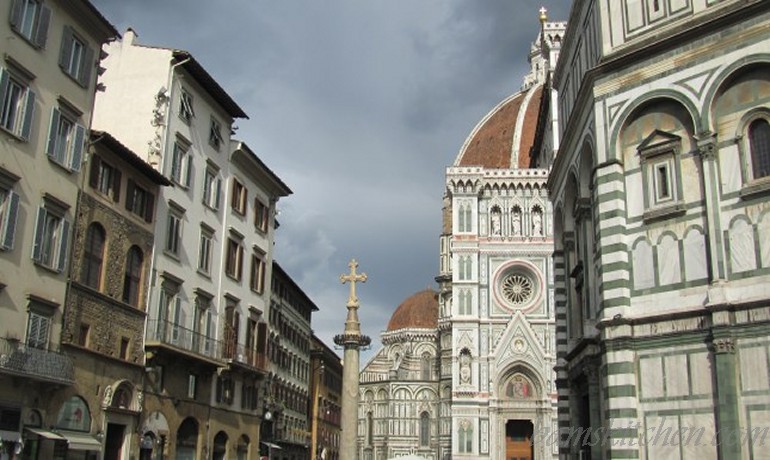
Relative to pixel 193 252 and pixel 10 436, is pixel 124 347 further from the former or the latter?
pixel 10 436

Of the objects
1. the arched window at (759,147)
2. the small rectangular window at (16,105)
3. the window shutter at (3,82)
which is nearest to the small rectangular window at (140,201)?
the small rectangular window at (16,105)

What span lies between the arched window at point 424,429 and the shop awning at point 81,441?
268 feet

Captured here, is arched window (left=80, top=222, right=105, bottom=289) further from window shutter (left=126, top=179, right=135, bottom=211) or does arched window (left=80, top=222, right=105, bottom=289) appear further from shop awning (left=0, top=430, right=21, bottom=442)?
shop awning (left=0, top=430, right=21, bottom=442)

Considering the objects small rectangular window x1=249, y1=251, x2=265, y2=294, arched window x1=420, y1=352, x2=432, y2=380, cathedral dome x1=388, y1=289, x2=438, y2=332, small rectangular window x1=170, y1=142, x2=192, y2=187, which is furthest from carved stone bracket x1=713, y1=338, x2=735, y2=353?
cathedral dome x1=388, y1=289, x2=438, y2=332

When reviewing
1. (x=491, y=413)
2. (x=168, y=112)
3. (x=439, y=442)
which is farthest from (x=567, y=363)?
(x=439, y=442)

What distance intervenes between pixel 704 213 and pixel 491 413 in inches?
1980

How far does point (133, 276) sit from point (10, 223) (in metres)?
7.43

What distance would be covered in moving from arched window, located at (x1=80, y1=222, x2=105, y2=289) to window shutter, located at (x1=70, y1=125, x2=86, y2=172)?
2.16m

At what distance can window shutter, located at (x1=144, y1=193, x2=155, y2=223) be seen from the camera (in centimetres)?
3045

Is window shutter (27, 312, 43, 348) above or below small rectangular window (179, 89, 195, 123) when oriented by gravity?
below

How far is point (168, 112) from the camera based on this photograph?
3228 centimetres

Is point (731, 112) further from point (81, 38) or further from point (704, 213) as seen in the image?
point (81, 38)

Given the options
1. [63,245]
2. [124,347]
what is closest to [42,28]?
[63,245]

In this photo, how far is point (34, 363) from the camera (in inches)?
894
